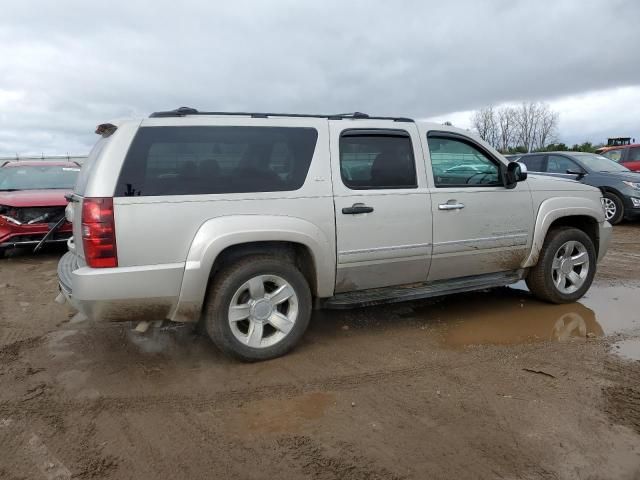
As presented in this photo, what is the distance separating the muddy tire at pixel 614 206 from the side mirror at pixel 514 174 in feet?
24.9

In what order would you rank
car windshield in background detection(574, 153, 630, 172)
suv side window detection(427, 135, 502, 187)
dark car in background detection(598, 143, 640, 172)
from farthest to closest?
1. dark car in background detection(598, 143, 640, 172)
2. car windshield in background detection(574, 153, 630, 172)
3. suv side window detection(427, 135, 502, 187)

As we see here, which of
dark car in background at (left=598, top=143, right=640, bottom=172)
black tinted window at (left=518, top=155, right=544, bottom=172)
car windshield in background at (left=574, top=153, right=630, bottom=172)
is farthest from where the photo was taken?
dark car in background at (left=598, top=143, right=640, bottom=172)

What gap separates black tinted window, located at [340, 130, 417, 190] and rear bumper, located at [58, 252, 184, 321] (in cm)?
157

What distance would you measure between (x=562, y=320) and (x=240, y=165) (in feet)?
11.0

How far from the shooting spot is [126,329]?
4707 millimetres

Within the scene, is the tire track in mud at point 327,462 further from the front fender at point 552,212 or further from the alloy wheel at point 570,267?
the alloy wheel at point 570,267

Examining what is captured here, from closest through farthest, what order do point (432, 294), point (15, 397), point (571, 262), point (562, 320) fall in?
1. point (15, 397)
2. point (432, 294)
3. point (562, 320)
4. point (571, 262)

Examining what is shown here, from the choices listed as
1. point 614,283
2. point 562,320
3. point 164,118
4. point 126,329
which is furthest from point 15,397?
point 614,283

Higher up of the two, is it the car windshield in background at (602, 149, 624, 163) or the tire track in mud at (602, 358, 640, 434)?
the car windshield in background at (602, 149, 624, 163)

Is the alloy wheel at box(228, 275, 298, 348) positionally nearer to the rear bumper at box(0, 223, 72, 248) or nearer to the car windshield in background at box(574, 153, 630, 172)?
the rear bumper at box(0, 223, 72, 248)

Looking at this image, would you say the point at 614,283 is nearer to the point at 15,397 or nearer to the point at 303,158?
the point at 303,158

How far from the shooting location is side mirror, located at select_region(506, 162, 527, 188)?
4723mm

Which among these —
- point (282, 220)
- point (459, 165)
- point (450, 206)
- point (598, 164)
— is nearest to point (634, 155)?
point (598, 164)


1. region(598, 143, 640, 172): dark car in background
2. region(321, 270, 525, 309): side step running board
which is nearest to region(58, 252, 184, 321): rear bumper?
region(321, 270, 525, 309): side step running board
